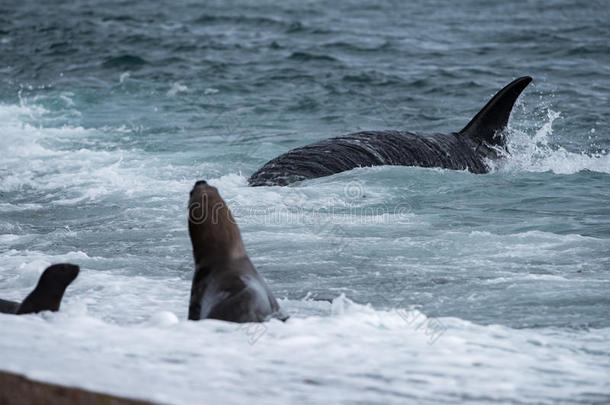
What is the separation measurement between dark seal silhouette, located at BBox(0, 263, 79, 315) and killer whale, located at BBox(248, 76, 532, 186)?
15.4 feet

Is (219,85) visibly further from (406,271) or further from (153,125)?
(406,271)

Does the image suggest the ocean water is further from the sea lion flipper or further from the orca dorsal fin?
the orca dorsal fin

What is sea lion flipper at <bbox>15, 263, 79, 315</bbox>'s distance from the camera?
5238mm

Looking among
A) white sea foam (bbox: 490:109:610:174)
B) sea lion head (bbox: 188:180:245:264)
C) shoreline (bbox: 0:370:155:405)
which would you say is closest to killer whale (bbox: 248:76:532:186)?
white sea foam (bbox: 490:109:610:174)

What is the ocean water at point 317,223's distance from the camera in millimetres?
4441

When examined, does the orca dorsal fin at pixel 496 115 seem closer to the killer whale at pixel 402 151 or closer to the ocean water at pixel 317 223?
the killer whale at pixel 402 151

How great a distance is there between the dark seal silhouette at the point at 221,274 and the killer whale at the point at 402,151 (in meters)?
4.39

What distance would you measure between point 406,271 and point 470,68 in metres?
14.1

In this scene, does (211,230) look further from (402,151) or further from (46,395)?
(402,151)

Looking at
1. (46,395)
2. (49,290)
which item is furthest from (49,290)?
(46,395)

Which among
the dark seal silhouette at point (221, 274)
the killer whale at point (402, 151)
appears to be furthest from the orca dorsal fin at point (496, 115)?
the dark seal silhouette at point (221, 274)

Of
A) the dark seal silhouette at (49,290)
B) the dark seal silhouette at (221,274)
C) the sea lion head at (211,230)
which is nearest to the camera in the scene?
the dark seal silhouette at (221,274)

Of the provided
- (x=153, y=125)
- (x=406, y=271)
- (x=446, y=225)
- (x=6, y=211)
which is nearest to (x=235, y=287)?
(x=406, y=271)

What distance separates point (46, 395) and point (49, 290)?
5.71 ft
